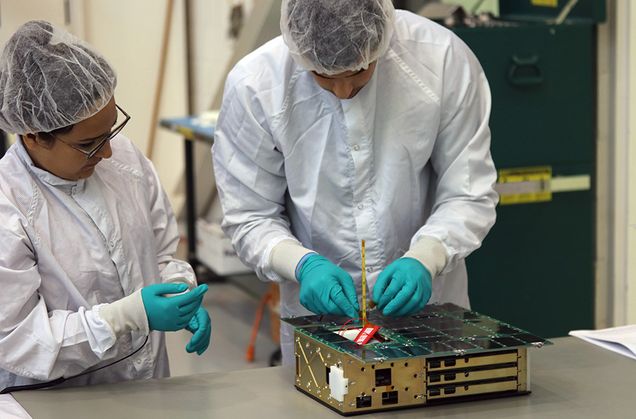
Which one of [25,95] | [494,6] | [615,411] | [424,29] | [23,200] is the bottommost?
[615,411]

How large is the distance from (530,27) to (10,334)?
1.82 metres

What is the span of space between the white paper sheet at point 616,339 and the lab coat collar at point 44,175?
3.22 ft

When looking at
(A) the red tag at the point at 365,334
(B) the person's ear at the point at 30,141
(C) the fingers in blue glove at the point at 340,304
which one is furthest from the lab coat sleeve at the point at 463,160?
(B) the person's ear at the point at 30,141

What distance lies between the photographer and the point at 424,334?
5.44 feet

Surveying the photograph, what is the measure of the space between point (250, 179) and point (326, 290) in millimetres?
343

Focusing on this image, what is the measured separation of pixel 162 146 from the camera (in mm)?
5691

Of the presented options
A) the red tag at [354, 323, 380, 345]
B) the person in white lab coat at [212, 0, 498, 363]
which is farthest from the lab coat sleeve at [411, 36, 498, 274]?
the red tag at [354, 323, 380, 345]

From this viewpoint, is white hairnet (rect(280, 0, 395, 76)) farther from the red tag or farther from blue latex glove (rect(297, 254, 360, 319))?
the red tag

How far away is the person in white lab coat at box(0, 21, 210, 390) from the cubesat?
0.81ft

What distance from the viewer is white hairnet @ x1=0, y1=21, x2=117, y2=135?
170 cm

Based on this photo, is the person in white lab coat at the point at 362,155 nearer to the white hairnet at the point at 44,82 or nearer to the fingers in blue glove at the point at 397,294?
the fingers in blue glove at the point at 397,294

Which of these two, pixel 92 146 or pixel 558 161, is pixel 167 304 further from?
pixel 558 161

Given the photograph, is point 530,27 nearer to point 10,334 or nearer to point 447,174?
point 447,174

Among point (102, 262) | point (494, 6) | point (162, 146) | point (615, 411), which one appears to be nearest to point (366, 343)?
point (615, 411)
